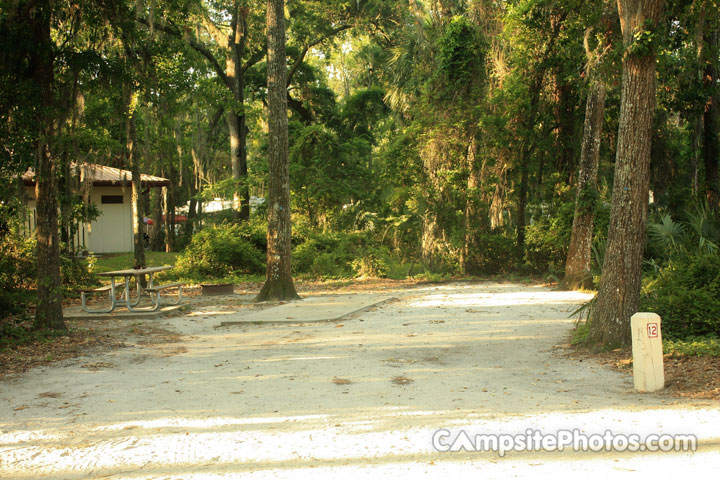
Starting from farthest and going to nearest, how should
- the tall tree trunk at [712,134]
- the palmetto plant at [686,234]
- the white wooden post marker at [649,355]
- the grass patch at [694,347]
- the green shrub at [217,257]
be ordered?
the green shrub at [217,257], the tall tree trunk at [712,134], the palmetto plant at [686,234], the grass patch at [694,347], the white wooden post marker at [649,355]

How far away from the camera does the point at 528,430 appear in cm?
534

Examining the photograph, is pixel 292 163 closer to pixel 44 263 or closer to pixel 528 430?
pixel 44 263

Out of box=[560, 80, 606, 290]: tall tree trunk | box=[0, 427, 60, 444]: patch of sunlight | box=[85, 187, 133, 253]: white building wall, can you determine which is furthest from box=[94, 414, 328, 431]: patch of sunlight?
box=[85, 187, 133, 253]: white building wall

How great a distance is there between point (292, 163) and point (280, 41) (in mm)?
9047

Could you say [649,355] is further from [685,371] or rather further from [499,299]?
[499,299]

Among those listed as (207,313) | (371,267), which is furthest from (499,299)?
(371,267)

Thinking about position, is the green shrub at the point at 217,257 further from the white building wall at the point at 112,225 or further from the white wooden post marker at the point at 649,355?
the white wooden post marker at the point at 649,355

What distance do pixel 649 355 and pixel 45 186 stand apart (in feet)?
30.4

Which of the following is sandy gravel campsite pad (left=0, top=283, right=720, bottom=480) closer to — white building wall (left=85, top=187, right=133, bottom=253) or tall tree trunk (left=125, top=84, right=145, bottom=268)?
tall tree trunk (left=125, top=84, right=145, bottom=268)

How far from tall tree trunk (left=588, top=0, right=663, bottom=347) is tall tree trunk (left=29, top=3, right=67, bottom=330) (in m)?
8.67

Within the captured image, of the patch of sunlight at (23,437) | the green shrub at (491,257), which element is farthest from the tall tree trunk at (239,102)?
the patch of sunlight at (23,437)

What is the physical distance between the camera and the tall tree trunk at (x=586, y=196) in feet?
50.5

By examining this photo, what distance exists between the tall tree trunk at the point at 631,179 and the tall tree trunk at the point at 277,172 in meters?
8.71

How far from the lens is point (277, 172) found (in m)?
15.5
